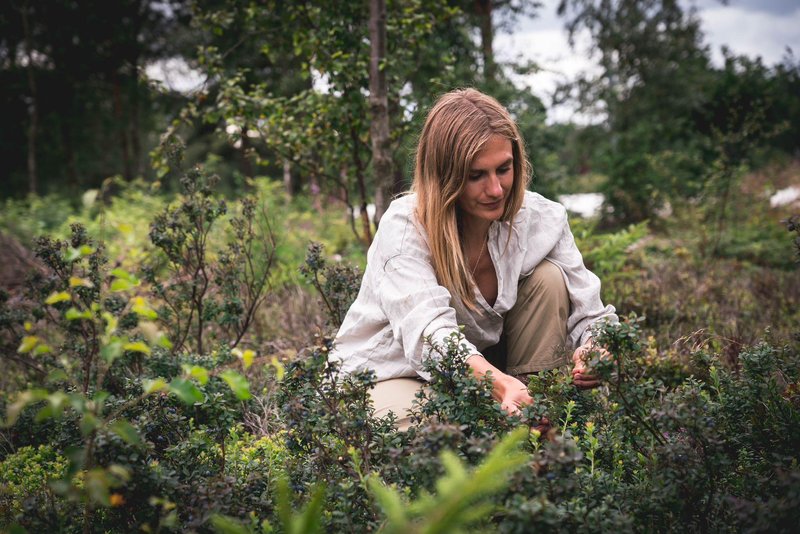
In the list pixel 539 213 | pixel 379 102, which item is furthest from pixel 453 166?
pixel 379 102

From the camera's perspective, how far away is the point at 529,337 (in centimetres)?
245

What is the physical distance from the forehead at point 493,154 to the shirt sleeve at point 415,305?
48 cm

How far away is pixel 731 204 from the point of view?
22.3 feet

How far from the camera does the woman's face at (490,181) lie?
2.28m

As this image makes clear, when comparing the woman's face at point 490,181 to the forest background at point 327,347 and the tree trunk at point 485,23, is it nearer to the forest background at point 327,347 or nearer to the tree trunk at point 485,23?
the forest background at point 327,347

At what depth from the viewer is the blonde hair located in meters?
2.26

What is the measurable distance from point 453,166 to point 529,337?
2.76ft

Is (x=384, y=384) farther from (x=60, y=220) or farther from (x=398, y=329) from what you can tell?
(x=60, y=220)

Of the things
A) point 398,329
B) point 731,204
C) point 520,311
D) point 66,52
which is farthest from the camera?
point 66,52

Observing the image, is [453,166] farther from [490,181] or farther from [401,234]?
[401,234]

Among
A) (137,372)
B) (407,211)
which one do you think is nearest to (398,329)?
(407,211)

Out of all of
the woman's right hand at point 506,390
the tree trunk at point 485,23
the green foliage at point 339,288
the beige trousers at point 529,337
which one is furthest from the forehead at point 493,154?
the tree trunk at point 485,23

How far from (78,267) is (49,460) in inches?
44.2

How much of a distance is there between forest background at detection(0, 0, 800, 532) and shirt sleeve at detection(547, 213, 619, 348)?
289 millimetres
